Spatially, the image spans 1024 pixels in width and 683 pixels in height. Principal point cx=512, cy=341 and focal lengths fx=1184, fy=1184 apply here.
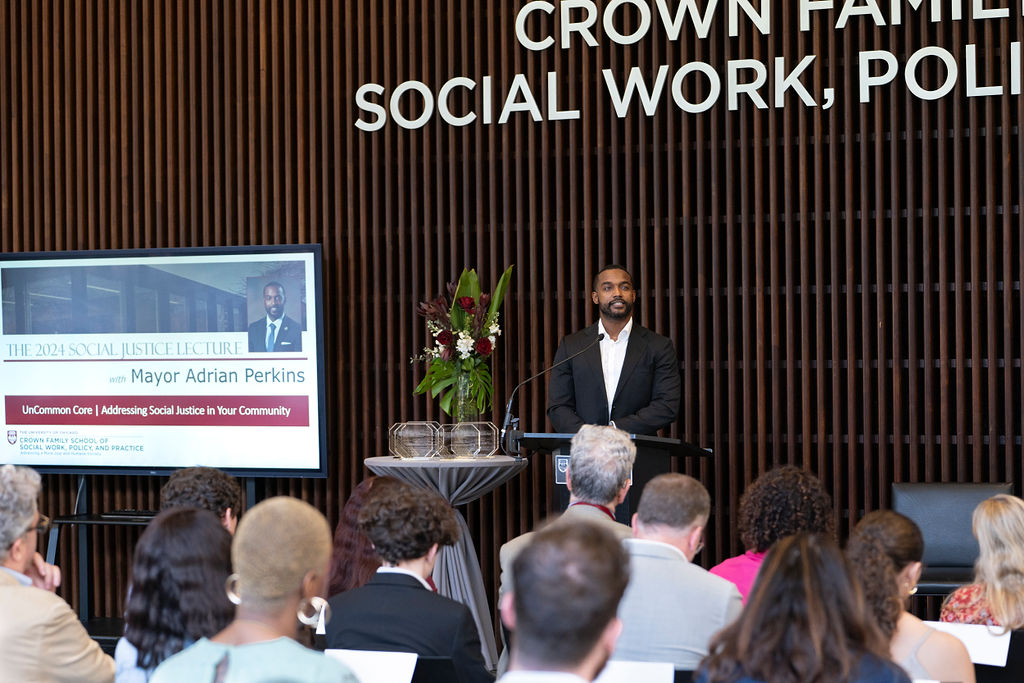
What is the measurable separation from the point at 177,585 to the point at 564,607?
1.12m

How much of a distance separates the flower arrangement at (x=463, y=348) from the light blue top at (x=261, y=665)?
391cm

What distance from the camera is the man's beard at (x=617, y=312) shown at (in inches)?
230

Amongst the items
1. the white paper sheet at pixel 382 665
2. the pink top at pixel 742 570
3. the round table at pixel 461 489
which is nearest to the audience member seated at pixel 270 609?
the white paper sheet at pixel 382 665

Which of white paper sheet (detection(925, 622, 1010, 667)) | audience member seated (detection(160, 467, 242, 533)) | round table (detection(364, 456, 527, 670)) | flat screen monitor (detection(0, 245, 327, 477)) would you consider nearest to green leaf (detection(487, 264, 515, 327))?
round table (detection(364, 456, 527, 670))

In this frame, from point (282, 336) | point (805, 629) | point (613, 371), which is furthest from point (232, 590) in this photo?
point (282, 336)

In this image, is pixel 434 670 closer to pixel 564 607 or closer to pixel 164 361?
pixel 564 607

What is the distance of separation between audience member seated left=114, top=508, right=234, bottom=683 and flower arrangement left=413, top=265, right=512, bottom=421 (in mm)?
3447

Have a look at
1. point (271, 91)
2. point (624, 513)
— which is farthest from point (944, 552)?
point (271, 91)

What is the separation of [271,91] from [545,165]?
175 cm

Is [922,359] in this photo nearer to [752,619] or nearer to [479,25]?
[479,25]

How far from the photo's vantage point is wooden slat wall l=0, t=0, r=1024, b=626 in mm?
6109

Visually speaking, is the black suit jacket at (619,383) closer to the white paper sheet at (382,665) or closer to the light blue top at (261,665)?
the white paper sheet at (382,665)

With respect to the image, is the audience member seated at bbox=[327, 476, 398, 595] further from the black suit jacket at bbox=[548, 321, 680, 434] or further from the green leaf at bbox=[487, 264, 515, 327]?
the green leaf at bbox=[487, 264, 515, 327]

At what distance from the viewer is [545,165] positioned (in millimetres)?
6598
